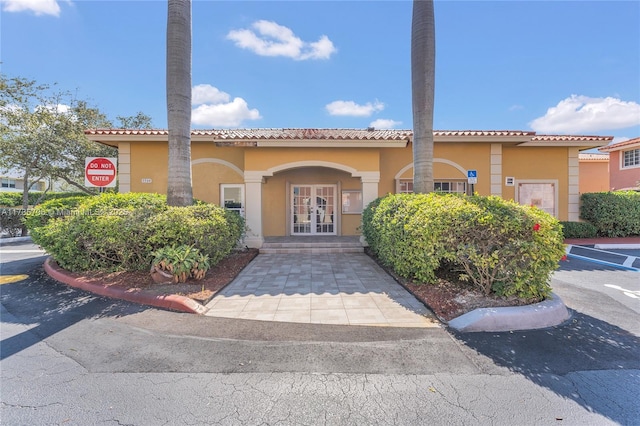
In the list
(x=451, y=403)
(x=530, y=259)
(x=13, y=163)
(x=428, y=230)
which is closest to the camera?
(x=451, y=403)

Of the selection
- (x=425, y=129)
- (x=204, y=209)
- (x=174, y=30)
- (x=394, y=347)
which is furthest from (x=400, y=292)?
(x=174, y=30)

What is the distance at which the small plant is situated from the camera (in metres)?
5.49

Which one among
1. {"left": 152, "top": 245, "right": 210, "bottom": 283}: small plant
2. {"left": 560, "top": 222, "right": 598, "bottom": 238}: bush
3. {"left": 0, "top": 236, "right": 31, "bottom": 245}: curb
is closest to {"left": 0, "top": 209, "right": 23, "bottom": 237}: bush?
{"left": 0, "top": 236, "right": 31, "bottom": 245}: curb

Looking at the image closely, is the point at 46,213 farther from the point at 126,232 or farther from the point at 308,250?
the point at 308,250

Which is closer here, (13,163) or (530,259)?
(530,259)

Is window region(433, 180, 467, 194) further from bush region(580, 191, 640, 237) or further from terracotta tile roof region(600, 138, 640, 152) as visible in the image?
terracotta tile roof region(600, 138, 640, 152)

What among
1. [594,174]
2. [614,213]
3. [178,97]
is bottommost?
[614,213]

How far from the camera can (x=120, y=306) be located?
4.86m

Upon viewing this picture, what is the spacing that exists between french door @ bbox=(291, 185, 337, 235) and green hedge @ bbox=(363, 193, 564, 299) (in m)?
6.73

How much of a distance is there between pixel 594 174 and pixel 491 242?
22.8 m

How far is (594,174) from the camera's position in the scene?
19.5 metres

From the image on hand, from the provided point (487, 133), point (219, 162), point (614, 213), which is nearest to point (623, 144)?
point (614, 213)

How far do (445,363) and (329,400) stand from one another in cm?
147

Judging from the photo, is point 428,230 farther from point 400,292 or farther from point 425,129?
point 425,129
